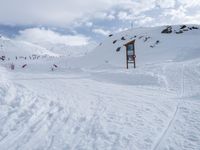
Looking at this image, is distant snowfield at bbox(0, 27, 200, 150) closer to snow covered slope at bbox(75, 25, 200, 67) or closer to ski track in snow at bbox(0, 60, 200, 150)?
ski track in snow at bbox(0, 60, 200, 150)

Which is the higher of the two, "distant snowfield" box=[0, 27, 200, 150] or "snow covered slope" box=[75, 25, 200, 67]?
"snow covered slope" box=[75, 25, 200, 67]

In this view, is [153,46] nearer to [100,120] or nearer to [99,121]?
[100,120]

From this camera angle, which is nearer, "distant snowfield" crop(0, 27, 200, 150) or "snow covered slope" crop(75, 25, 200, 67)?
"distant snowfield" crop(0, 27, 200, 150)

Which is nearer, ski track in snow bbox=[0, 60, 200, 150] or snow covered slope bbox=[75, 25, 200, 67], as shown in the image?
ski track in snow bbox=[0, 60, 200, 150]

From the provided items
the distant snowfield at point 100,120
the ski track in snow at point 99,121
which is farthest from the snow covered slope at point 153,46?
the ski track in snow at point 99,121

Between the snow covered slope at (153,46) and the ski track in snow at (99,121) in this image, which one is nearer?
the ski track in snow at (99,121)

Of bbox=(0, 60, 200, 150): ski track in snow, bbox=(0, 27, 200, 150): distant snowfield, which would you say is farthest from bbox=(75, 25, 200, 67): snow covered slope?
bbox=(0, 60, 200, 150): ski track in snow

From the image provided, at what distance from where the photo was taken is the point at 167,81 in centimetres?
1722

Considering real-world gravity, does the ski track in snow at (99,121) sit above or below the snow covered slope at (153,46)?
below

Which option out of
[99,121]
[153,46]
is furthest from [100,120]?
[153,46]

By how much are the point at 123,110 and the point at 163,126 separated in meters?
2.21

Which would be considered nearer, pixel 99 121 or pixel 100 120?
pixel 99 121

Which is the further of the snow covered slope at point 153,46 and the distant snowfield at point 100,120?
the snow covered slope at point 153,46

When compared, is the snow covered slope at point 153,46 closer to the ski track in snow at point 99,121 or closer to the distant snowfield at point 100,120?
the distant snowfield at point 100,120
